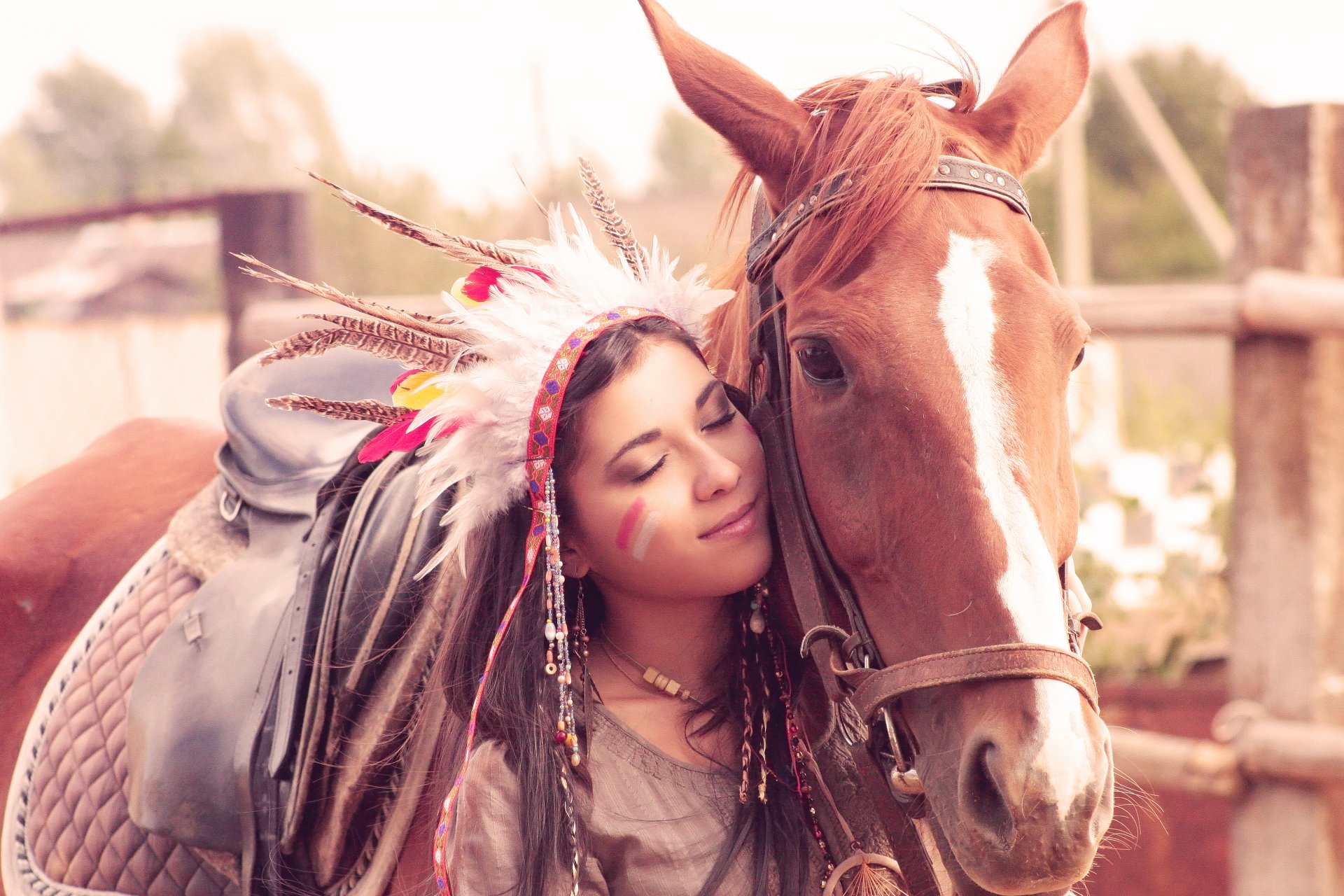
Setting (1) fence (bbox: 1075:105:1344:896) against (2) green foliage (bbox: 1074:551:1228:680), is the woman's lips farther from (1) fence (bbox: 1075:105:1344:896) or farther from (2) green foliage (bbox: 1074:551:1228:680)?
(2) green foliage (bbox: 1074:551:1228:680)

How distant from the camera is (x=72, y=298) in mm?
40219

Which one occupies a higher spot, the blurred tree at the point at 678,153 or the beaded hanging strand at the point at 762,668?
the blurred tree at the point at 678,153

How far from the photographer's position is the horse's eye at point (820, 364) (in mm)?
1188

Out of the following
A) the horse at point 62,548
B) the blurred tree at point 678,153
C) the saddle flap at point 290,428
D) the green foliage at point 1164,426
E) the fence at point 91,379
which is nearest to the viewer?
the saddle flap at point 290,428

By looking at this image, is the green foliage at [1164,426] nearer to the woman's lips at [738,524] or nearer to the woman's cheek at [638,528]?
the woman's lips at [738,524]

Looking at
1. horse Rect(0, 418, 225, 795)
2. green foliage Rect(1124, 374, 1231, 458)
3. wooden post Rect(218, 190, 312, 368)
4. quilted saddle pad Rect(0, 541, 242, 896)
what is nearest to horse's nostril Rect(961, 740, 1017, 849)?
quilted saddle pad Rect(0, 541, 242, 896)

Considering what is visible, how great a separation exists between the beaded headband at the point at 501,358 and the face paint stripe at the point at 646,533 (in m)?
0.09

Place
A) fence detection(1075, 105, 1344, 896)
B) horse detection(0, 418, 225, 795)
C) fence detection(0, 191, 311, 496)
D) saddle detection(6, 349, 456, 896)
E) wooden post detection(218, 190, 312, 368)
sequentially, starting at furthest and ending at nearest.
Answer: fence detection(0, 191, 311, 496)
wooden post detection(218, 190, 312, 368)
fence detection(1075, 105, 1344, 896)
horse detection(0, 418, 225, 795)
saddle detection(6, 349, 456, 896)

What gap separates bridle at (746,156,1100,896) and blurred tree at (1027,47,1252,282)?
71.9ft

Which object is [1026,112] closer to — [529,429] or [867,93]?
[867,93]

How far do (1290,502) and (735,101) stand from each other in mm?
2408

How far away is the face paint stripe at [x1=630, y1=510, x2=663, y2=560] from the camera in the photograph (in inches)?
46.8

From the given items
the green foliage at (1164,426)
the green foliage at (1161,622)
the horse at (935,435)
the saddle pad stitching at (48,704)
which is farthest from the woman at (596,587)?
the green foliage at (1164,426)

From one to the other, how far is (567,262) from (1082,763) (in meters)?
0.75
